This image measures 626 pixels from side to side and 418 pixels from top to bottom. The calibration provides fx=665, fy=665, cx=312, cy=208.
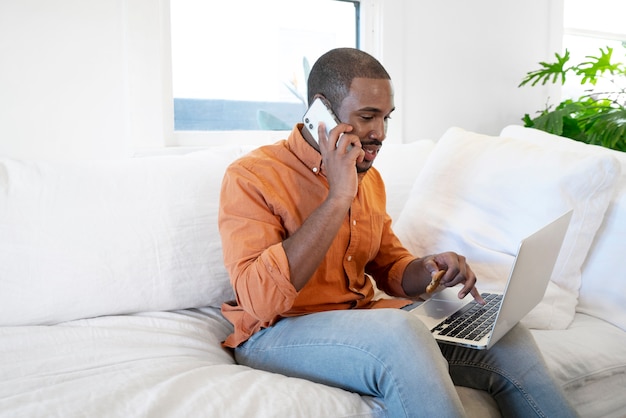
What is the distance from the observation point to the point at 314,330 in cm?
130

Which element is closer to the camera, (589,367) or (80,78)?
(589,367)

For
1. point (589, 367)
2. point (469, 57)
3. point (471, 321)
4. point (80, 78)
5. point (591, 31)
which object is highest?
point (591, 31)

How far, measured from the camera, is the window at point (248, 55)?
2.46 m

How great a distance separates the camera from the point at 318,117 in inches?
57.3

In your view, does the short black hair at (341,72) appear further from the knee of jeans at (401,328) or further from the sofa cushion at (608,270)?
the sofa cushion at (608,270)

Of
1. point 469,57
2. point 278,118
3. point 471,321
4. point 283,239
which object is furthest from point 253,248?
point 469,57

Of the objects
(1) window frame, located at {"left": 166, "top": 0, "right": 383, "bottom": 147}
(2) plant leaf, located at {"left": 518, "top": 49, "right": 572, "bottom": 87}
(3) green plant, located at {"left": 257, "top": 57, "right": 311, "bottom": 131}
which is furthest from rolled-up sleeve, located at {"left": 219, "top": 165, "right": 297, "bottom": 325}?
(2) plant leaf, located at {"left": 518, "top": 49, "right": 572, "bottom": 87}

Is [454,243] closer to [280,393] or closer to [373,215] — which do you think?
[373,215]

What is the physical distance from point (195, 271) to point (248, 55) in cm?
123

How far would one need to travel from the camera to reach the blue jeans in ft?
3.80

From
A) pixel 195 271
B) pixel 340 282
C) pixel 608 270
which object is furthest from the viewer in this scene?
pixel 608 270

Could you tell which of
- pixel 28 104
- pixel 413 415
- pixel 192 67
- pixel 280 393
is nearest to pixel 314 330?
pixel 280 393

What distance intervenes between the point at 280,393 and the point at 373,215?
1.86ft

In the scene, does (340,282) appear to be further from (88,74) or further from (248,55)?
(248,55)
